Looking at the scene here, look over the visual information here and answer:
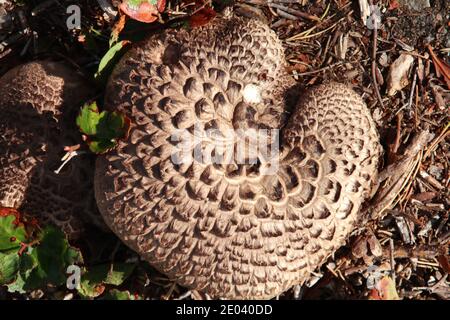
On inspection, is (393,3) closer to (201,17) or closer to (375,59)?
(375,59)

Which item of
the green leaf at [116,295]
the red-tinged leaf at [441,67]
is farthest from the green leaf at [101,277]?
the red-tinged leaf at [441,67]

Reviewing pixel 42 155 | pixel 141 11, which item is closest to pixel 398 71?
pixel 141 11

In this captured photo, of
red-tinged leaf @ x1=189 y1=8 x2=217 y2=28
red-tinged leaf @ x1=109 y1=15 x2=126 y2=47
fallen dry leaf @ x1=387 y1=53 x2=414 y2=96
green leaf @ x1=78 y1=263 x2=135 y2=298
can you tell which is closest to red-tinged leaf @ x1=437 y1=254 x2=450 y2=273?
fallen dry leaf @ x1=387 y1=53 x2=414 y2=96

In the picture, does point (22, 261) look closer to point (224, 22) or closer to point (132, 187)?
point (132, 187)

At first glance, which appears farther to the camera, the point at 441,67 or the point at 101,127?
the point at 441,67
